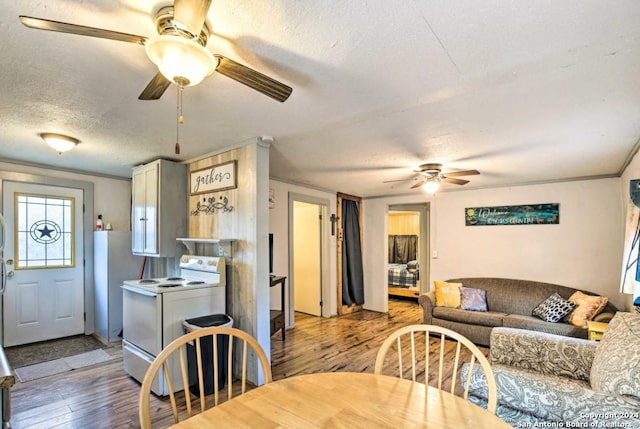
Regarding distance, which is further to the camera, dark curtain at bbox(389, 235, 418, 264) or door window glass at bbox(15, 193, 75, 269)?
dark curtain at bbox(389, 235, 418, 264)

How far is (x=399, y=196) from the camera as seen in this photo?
5.93 m

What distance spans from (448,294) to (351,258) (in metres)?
1.82

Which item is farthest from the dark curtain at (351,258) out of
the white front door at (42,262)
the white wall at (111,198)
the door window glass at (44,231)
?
the door window glass at (44,231)

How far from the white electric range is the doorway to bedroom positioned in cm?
397

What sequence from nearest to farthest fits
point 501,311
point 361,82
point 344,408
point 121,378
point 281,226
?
point 344,408 < point 361,82 < point 121,378 < point 501,311 < point 281,226

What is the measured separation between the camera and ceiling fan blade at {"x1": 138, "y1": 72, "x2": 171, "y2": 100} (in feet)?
4.77

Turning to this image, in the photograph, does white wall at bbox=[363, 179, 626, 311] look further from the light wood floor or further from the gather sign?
the gather sign

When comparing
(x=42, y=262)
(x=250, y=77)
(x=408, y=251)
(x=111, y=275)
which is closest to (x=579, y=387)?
(x=250, y=77)

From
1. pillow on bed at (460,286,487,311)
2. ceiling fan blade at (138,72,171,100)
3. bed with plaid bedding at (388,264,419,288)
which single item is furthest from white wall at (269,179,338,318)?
bed with plaid bedding at (388,264,419,288)

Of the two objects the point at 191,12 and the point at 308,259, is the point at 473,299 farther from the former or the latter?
the point at 191,12

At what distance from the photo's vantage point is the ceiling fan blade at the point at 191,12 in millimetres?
1013

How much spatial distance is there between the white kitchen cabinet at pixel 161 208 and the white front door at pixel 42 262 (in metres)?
1.22

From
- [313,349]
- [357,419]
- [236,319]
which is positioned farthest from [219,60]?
[313,349]

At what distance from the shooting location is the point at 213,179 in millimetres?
3359
